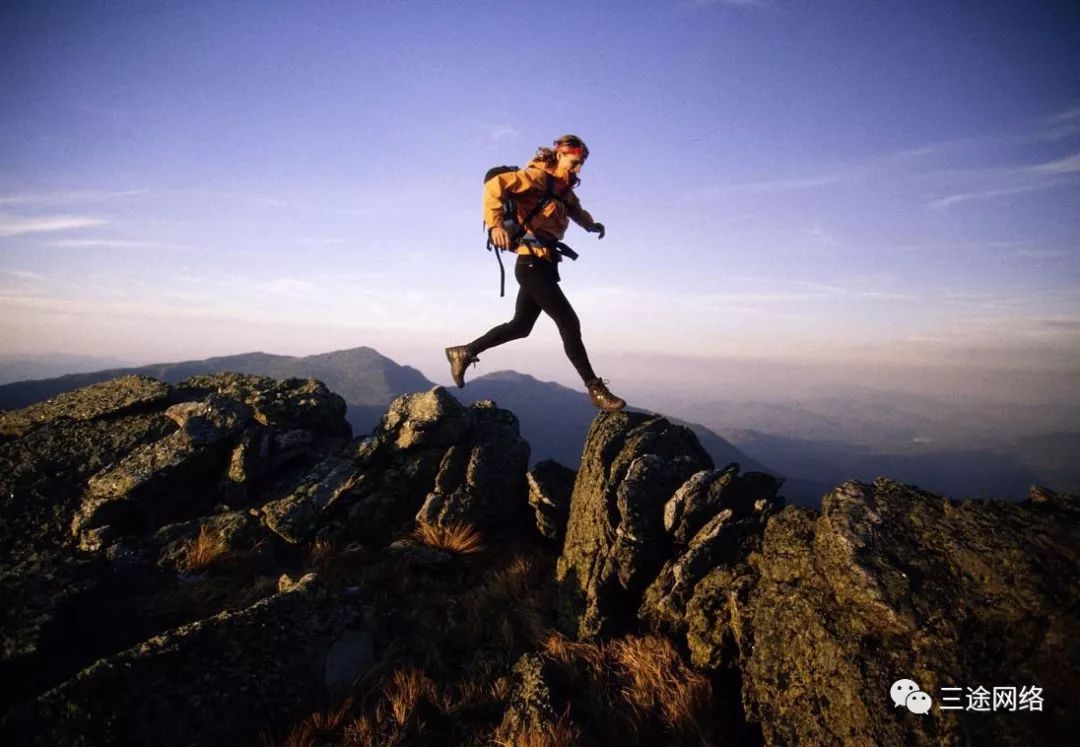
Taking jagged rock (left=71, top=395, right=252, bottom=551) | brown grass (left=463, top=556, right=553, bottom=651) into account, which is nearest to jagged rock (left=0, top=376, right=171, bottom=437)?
jagged rock (left=71, top=395, right=252, bottom=551)

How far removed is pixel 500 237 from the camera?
6320 mm

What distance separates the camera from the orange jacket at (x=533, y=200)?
6.41 m

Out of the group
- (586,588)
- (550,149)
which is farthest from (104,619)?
(550,149)

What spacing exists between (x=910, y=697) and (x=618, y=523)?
338 centimetres

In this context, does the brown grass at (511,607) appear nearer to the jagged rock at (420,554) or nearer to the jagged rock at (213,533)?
the jagged rock at (420,554)

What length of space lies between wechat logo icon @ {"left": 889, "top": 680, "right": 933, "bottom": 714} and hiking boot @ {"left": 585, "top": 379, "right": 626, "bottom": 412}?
459 centimetres

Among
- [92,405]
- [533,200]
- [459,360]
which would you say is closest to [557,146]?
[533,200]

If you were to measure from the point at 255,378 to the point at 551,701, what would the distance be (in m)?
11.2

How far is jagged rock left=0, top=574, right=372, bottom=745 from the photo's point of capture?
3.60m

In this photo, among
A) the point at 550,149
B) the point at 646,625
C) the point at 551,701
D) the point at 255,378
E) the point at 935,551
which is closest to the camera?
the point at 935,551

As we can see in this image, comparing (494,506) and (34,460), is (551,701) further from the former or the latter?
(34,460)

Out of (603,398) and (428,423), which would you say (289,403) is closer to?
(428,423)

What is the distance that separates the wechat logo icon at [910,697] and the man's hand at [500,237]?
6.07 meters

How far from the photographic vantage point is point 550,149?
6789 millimetres
